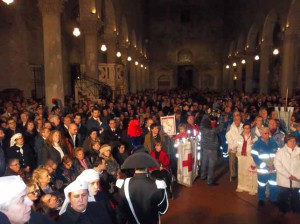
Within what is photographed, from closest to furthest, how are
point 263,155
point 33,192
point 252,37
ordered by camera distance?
point 33,192 < point 263,155 < point 252,37

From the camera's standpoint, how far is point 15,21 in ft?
59.7

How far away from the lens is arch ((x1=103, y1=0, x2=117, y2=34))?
22.0m

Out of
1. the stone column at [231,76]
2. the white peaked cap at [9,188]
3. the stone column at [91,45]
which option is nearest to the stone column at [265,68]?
the stone column at [91,45]

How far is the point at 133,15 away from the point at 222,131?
84.8 ft

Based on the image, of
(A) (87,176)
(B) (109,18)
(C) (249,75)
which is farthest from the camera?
(C) (249,75)

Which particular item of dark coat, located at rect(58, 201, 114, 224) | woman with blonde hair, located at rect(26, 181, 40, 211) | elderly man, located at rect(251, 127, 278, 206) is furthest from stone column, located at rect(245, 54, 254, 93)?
dark coat, located at rect(58, 201, 114, 224)

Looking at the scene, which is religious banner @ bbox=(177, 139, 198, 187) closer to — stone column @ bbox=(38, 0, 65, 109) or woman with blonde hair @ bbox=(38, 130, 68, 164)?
woman with blonde hair @ bbox=(38, 130, 68, 164)

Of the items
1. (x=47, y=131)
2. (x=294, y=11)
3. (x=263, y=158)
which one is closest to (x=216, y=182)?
(x=263, y=158)

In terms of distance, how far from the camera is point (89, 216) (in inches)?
114

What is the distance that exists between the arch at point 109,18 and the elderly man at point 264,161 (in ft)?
58.0

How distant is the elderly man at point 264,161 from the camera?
673 centimetres

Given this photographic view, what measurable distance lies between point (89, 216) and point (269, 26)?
2494cm

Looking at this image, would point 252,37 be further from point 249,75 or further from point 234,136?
point 234,136

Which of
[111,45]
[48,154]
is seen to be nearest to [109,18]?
[111,45]
